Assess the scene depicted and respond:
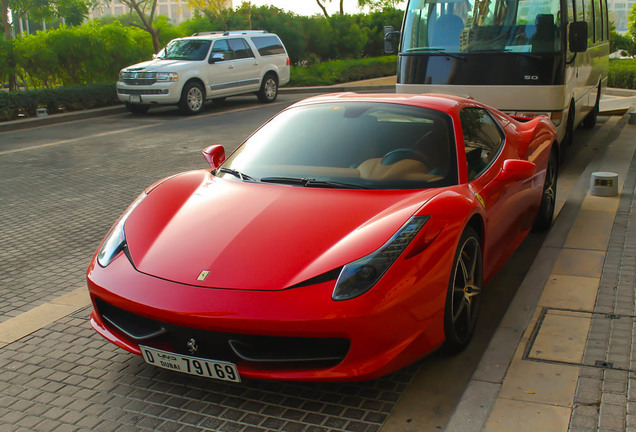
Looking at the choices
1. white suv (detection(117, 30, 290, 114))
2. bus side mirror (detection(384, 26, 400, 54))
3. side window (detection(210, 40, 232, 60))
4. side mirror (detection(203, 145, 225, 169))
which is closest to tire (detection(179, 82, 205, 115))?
white suv (detection(117, 30, 290, 114))

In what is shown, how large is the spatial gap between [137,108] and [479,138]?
1494cm

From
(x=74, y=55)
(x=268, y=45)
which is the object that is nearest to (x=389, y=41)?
(x=268, y=45)

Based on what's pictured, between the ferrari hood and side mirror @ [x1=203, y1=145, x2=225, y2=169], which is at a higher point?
side mirror @ [x1=203, y1=145, x2=225, y2=169]

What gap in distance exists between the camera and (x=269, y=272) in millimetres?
3496

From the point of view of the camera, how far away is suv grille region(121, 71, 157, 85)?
17719 millimetres

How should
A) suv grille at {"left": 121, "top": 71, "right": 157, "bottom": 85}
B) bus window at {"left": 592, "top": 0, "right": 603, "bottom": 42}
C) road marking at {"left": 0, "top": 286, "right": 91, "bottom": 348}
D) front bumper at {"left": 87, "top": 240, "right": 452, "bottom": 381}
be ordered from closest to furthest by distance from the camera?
front bumper at {"left": 87, "top": 240, "right": 452, "bottom": 381} → road marking at {"left": 0, "top": 286, "right": 91, "bottom": 348} → bus window at {"left": 592, "top": 0, "right": 603, "bottom": 42} → suv grille at {"left": 121, "top": 71, "right": 157, "bottom": 85}

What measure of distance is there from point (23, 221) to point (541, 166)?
529 centimetres

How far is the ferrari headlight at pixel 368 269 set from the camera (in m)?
3.37

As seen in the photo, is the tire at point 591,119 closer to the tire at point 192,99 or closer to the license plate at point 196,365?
the tire at point 192,99

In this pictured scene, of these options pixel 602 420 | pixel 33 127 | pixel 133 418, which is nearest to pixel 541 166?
pixel 602 420

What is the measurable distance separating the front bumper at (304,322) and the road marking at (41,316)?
1417 mm

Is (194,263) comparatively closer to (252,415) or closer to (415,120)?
(252,415)

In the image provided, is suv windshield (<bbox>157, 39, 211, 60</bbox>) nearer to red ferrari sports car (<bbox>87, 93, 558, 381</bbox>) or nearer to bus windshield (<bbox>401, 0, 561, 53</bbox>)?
bus windshield (<bbox>401, 0, 561, 53</bbox>)

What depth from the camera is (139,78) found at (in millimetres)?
17844
